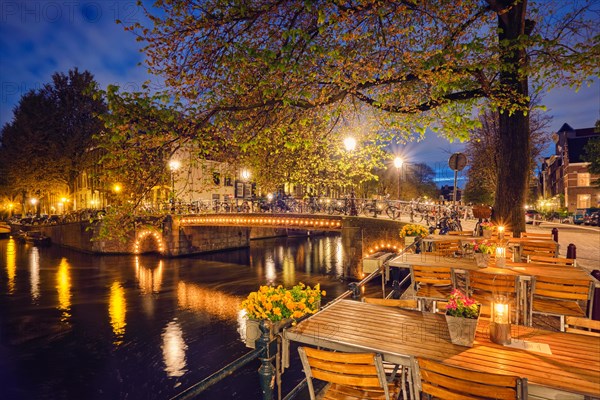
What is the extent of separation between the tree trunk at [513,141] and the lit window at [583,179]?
157ft

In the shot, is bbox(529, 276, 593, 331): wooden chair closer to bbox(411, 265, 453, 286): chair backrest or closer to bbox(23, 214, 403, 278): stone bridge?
bbox(411, 265, 453, 286): chair backrest

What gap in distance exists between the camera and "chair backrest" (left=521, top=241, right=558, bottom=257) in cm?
812

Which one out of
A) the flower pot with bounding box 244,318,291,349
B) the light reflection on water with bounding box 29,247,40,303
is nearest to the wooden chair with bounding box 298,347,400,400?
the flower pot with bounding box 244,318,291,349

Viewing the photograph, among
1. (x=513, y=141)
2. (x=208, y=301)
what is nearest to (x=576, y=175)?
(x=513, y=141)

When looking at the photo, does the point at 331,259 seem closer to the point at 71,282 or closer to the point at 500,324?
the point at 71,282

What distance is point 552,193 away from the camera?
6512cm

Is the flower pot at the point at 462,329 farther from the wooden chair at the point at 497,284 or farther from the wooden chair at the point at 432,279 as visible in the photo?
the wooden chair at the point at 432,279

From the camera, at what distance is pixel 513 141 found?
30.1ft

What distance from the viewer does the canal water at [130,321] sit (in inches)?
452

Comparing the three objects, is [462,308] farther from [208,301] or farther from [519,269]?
[208,301]

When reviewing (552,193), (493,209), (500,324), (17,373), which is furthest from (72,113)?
(552,193)

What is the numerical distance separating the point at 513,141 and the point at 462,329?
7.71 metres

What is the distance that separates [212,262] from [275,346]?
29654mm

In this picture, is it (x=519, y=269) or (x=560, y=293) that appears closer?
(x=560, y=293)
